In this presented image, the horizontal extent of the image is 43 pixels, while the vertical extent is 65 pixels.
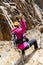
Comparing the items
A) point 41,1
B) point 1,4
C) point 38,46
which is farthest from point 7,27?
point 41,1

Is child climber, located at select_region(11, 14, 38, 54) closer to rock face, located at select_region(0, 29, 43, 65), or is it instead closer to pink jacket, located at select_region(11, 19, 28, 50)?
pink jacket, located at select_region(11, 19, 28, 50)

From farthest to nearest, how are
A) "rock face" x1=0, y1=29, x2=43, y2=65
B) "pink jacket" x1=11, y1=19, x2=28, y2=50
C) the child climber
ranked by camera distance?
1. "rock face" x1=0, y1=29, x2=43, y2=65
2. the child climber
3. "pink jacket" x1=11, y1=19, x2=28, y2=50

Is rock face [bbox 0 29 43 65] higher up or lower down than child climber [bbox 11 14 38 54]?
lower down

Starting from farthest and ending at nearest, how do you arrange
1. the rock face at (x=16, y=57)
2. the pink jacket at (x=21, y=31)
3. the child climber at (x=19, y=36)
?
the rock face at (x=16, y=57) < the child climber at (x=19, y=36) < the pink jacket at (x=21, y=31)

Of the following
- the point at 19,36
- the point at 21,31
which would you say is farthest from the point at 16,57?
the point at 21,31

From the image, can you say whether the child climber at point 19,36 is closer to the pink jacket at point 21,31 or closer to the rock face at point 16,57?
the pink jacket at point 21,31

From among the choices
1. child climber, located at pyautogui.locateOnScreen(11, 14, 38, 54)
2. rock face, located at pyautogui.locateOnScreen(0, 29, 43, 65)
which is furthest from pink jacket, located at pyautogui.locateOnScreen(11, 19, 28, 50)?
rock face, located at pyautogui.locateOnScreen(0, 29, 43, 65)

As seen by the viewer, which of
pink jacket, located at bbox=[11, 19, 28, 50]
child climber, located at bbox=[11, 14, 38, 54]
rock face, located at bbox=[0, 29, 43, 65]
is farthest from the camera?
rock face, located at bbox=[0, 29, 43, 65]

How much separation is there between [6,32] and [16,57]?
4.11 metres

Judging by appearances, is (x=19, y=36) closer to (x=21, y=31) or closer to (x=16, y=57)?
(x=21, y=31)

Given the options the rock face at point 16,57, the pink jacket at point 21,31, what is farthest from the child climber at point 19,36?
the rock face at point 16,57

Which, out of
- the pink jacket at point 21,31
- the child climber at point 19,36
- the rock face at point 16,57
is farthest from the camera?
the rock face at point 16,57

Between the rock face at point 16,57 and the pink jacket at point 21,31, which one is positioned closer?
the pink jacket at point 21,31

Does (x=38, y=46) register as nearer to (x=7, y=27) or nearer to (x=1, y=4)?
(x=7, y=27)
